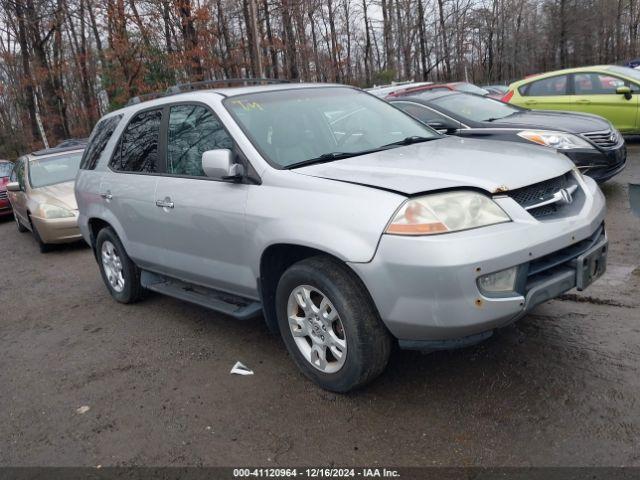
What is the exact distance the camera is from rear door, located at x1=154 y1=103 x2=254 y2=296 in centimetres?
367

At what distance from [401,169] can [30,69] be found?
95.4 feet

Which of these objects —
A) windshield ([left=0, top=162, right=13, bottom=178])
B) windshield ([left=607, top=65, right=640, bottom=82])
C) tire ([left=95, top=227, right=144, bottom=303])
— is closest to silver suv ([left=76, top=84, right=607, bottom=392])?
tire ([left=95, top=227, right=144, bottom=303])

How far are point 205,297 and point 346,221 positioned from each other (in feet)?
5.61

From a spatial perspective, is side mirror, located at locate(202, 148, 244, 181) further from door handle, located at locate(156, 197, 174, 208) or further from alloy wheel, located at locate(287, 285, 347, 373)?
alloy wheel, located at locate(287, 285, 347, 373)

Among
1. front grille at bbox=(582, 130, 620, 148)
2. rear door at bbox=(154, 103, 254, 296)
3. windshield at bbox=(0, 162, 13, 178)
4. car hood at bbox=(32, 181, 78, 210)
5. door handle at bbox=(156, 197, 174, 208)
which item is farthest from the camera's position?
windshield at bbox=(0, 162, 13, 178)

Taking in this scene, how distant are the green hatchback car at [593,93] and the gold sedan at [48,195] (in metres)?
8.21

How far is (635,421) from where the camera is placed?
2797 mm

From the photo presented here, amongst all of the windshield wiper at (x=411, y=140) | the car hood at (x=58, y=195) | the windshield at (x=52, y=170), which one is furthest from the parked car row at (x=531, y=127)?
Result: the windshield at (x=52, y=170)

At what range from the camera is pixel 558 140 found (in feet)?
22.6

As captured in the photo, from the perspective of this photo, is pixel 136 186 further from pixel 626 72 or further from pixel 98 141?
pixel 626 72

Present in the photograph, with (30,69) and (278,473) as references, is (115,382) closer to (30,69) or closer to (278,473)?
(278,473)

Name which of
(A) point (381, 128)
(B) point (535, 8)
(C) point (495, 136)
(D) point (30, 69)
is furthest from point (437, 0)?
(A) point (381, 128)

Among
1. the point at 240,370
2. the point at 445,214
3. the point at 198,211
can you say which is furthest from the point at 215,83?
the point at 445,214

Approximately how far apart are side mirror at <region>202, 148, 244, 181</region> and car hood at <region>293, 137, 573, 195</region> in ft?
1.31
